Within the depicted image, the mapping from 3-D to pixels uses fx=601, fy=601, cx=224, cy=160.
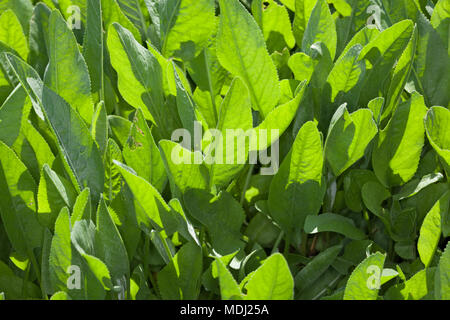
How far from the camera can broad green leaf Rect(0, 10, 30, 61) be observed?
1248mm

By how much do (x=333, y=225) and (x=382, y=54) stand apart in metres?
0.34

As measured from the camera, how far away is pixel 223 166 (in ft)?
3.26

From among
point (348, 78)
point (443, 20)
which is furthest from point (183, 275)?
point (443, 20)

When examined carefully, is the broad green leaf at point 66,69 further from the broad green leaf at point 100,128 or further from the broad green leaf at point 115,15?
the broad green leaf at point 115,15

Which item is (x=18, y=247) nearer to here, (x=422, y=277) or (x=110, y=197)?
(x=110, y=197)

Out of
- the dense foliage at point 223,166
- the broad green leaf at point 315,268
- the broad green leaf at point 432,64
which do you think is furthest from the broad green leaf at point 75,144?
the broad green leaf at point 432,64

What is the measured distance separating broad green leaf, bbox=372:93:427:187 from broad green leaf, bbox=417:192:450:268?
0.12m

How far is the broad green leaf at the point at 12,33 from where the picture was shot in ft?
4.09

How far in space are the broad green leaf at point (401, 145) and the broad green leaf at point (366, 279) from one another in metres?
0.28

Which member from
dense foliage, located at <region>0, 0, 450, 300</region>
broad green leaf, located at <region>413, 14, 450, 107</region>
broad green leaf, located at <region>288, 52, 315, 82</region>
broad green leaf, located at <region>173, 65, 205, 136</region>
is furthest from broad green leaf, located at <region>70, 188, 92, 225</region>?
broad green leaf, located at <region>413, 14, 450, 107</region>

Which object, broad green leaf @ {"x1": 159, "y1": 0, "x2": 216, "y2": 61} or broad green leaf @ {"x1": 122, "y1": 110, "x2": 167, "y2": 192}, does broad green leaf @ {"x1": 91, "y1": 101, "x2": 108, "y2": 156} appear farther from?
broad green leaf @ {"x1": 159, "y1": 0, "x2": 216, "y2": 61}

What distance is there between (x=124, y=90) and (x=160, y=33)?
18cm

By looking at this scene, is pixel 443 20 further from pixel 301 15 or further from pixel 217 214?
pixel 217 214
